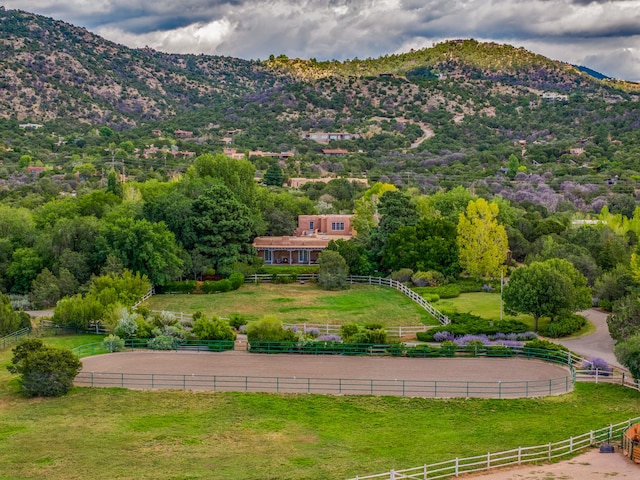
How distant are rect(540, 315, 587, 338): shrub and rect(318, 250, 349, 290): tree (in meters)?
18.0

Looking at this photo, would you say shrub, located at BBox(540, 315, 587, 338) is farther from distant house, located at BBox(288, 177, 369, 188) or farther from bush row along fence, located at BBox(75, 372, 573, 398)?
distant house, located at BBox(288, 177, 369, 188)

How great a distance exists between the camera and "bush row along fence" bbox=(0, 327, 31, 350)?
1714 inches

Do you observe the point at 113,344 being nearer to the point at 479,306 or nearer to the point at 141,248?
the point at 141,248

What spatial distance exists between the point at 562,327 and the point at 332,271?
20136mm

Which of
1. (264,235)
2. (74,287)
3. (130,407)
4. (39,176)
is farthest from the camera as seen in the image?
(39,176)

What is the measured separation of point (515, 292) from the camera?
45281mm

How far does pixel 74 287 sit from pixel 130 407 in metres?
24.4

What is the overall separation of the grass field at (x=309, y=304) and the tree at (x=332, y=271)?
2.43ft

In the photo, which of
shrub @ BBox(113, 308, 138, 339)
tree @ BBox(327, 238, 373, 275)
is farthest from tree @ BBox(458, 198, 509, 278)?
shrub @ BBox(113, 308, 138, 339)

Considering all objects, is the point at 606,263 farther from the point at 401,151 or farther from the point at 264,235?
the point at 401,151

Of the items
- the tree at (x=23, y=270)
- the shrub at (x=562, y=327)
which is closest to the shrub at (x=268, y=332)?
the shrub at (x=562, y=327)

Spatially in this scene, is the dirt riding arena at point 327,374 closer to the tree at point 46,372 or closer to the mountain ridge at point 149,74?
the tree at point 46,372

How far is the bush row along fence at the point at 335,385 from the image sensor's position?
110 ft

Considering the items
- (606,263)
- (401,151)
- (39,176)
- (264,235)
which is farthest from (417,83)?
(606,263)
